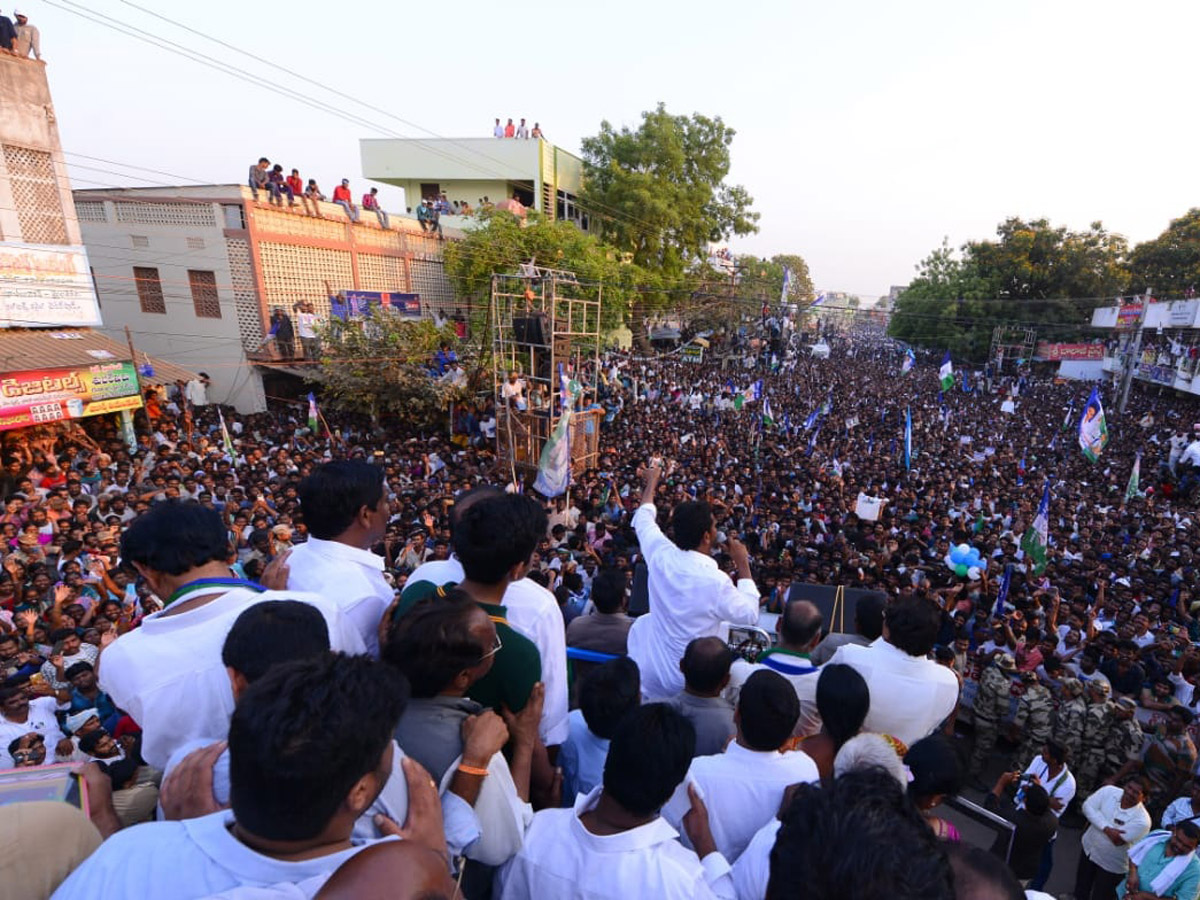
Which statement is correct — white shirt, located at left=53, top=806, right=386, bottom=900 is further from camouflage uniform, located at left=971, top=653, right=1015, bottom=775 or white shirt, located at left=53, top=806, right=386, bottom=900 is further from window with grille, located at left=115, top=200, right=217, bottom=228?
window with grille, located at left=115, top=200, right=217, bottom=228

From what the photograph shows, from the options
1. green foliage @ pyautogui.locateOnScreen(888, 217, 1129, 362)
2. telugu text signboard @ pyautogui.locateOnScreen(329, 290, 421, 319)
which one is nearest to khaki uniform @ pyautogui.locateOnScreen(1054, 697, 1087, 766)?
telugu text signboard @ pyautogui.locateOnScreen(329, 290, 421, 319)

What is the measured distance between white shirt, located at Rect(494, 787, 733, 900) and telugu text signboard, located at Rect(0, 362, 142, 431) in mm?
12558

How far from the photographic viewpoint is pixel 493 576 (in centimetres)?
194

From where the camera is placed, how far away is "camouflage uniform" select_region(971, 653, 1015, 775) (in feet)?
15.3

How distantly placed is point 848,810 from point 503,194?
27771 mm

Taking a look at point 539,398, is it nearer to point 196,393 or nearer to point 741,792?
point 196,393

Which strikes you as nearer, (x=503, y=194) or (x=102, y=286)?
(x=102, y=286)

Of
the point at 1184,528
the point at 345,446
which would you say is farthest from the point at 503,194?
the point at 1184,528

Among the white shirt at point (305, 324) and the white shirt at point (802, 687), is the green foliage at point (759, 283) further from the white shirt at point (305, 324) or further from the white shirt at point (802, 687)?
the white shirt at point (802, 687)

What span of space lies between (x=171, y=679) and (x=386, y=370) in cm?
1299

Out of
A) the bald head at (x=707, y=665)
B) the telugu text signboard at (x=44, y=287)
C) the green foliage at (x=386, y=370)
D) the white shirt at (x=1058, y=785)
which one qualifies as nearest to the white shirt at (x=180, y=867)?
the bald head at (x=707, y=665)

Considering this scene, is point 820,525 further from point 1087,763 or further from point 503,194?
point 503,194

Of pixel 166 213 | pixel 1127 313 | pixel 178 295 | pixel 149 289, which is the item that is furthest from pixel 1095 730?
pixel 1127 313

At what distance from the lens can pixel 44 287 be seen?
1112cm
